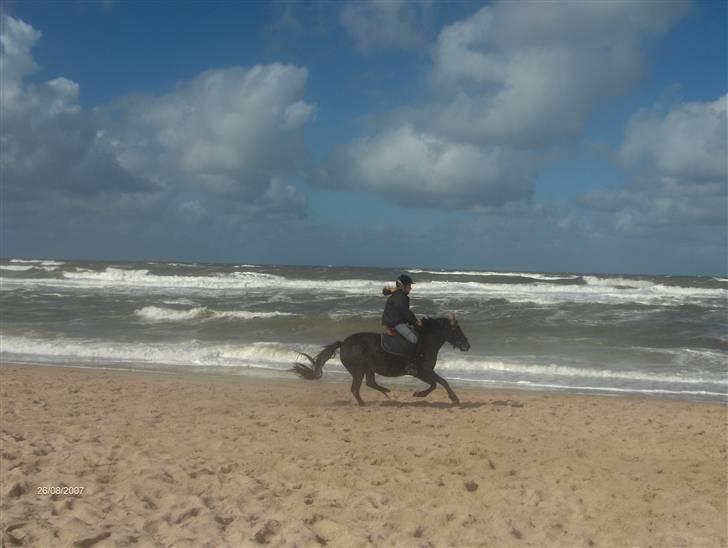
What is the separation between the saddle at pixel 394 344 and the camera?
976 centimetres

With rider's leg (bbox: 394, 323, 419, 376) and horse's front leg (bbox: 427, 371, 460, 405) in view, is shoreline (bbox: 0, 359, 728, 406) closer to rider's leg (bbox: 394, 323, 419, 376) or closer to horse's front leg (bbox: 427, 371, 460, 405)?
horse's front leg (bbox: 427, 371, 460, 405)

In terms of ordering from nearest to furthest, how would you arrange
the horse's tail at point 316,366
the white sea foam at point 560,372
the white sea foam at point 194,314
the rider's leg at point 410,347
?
the rider's leg at point 410,347, the horse's tail at point 316,366, the white sea foam at point 560,372, the white sea foam at point 194,314

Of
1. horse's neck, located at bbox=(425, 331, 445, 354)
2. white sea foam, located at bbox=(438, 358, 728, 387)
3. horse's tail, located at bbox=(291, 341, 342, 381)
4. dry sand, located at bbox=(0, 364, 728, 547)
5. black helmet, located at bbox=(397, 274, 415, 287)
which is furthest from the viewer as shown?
white sea foam, located at bbox=(438, 358, 728, 387)

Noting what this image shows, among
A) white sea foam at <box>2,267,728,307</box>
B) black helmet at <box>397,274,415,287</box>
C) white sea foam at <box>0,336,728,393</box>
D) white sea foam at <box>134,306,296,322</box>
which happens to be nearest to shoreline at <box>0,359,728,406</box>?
white sea foam at <box>0,336,728,393</box>

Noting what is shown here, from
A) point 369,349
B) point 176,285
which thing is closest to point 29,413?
point 369,349

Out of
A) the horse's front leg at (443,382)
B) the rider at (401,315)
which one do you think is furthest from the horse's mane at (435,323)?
the horse's front leg at (443,382)

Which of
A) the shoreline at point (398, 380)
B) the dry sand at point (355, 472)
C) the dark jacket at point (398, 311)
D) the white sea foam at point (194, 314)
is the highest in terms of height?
the dark jacket at point (398, 311)

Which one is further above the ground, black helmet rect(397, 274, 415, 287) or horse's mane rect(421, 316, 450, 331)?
black helmet rect(397, 274, 415, 287)

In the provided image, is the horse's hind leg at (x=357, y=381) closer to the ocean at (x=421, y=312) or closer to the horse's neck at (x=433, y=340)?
the horse's neck at (x=433, y=340)

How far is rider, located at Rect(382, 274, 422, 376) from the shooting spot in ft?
31.5

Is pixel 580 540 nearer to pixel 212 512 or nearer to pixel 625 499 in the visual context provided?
pixel 625 499

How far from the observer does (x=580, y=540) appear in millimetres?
4887

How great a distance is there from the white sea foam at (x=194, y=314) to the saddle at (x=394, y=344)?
13056mm
